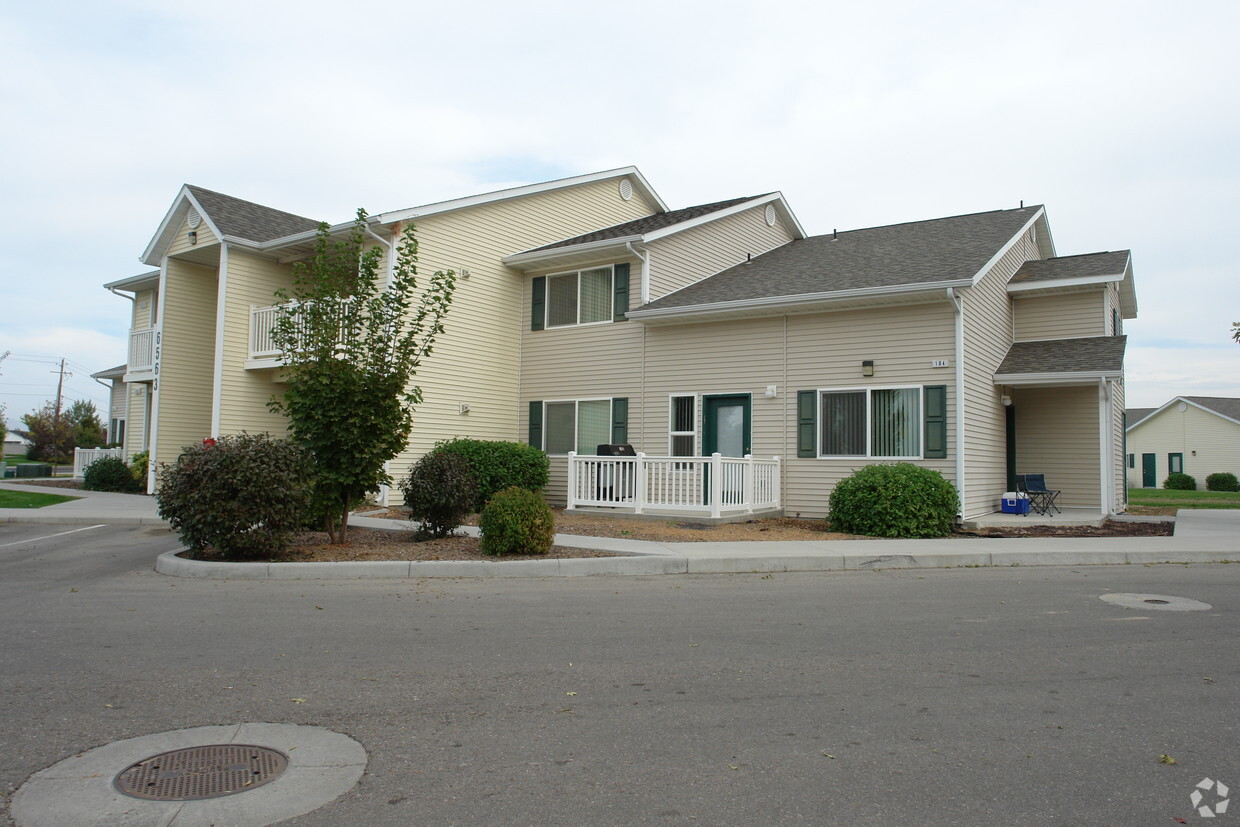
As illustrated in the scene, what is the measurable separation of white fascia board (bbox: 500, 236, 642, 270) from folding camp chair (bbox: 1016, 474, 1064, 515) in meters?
8.56

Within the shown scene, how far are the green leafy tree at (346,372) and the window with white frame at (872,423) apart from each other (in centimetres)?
745

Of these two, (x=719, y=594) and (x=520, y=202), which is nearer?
(x=719, y=594)

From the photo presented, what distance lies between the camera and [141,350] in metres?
23.3

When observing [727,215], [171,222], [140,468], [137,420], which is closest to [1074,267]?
[727,215]

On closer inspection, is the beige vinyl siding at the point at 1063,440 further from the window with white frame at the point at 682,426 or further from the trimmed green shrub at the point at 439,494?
the trimmed green shrub at the point at 439,494

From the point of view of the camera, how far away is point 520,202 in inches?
749

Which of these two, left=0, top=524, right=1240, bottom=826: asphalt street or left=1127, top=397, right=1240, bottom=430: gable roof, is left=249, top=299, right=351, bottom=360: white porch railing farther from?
left=1127, top=397, right=1240, bottom=430: gable roof

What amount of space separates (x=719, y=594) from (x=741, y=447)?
791cm

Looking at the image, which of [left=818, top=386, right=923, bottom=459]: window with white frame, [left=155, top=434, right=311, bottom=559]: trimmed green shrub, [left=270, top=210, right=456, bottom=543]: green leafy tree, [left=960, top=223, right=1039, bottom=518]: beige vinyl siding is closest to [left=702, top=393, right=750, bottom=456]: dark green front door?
[left=818, top=386, right=923, bottom=459]: window with white frame

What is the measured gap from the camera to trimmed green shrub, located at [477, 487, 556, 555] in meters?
10.3

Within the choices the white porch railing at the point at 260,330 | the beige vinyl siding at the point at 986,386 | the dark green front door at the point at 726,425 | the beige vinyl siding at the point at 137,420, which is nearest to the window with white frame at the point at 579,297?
the dark green front door at the point at 726,425

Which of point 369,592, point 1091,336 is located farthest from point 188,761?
point 1091,336

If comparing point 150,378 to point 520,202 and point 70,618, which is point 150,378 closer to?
point 520,202

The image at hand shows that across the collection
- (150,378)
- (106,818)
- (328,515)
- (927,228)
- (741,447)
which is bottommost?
(106,818)
